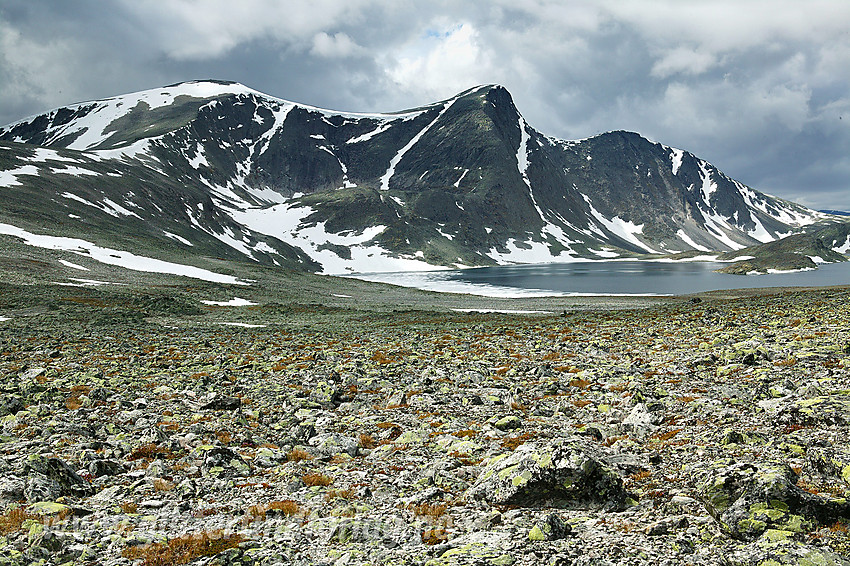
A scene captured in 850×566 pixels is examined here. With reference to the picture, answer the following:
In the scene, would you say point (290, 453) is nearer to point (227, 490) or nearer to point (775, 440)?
point (227, 490)

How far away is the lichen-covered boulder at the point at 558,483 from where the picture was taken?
8148mm

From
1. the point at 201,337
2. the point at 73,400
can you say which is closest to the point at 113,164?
the point at 201,337

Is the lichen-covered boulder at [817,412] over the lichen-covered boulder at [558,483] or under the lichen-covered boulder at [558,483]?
over

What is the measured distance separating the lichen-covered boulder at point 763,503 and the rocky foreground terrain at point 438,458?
27 mm

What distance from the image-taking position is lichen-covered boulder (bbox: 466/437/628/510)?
815cm

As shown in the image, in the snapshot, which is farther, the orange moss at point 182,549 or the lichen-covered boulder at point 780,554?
the orange moss at point 182,549

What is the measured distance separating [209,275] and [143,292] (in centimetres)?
2789

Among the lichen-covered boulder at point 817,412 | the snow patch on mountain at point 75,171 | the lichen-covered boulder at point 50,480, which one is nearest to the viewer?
the lichen-covered boulder at point 50,480

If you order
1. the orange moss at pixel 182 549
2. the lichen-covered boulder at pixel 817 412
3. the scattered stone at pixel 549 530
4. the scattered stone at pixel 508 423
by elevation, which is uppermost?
the lichen-covered boulder at pixel 817 412

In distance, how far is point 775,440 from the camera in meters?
9.38

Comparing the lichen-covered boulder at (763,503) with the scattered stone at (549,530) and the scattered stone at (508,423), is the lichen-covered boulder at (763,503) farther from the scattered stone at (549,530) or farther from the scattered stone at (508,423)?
the scattered stone at (508,423)

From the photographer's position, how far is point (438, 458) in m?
10.9

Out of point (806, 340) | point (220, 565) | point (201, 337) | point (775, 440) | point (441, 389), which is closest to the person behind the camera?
point (220, 565)

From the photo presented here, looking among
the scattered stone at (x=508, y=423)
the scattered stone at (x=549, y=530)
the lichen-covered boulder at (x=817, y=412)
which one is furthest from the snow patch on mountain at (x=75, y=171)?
the lichen-covered boulder at (x=817, y=412)
